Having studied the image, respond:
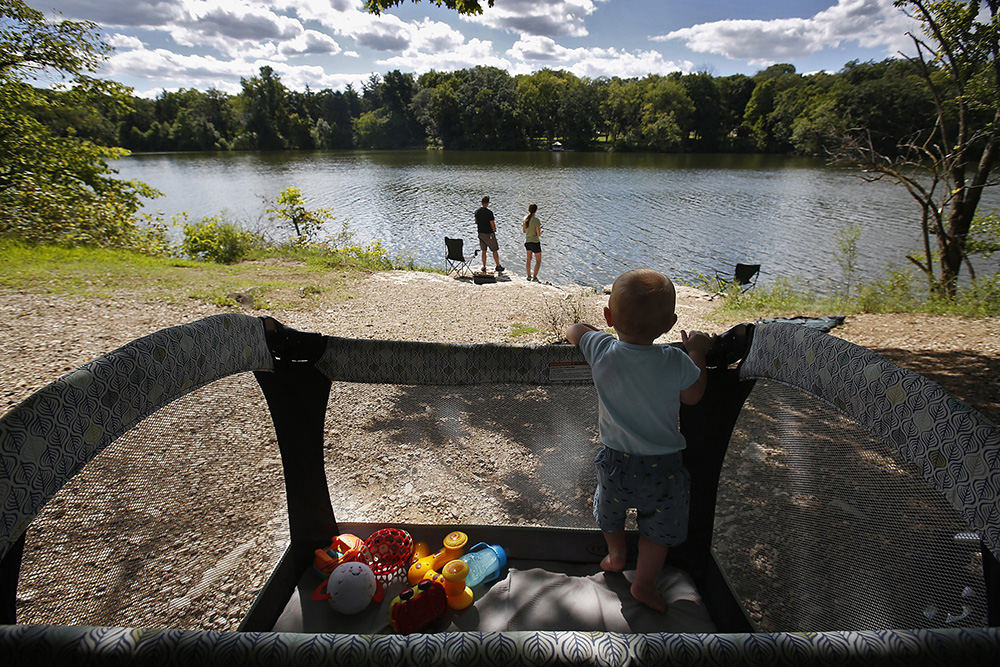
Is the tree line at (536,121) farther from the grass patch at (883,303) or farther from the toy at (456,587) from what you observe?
the toy at (456,587)

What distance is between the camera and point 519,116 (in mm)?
65375

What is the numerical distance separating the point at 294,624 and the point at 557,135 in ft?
238

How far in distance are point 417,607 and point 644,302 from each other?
143cm

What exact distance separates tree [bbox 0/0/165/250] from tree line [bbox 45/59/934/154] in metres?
54.8

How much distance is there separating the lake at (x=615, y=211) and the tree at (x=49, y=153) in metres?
7.02

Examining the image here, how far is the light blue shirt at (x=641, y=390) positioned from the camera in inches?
66.9

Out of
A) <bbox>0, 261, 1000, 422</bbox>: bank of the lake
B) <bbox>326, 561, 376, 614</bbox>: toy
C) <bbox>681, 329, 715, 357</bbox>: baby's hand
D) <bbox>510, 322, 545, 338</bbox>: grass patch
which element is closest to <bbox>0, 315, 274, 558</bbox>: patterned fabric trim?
<bbox>326, 561, 376, 614</bbox>: toy

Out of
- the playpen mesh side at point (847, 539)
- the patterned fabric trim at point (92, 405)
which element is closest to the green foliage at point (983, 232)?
the playpen mesh side at point (847, 539)

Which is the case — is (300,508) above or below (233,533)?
above

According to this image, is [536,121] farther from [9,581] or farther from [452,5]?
[9,581]

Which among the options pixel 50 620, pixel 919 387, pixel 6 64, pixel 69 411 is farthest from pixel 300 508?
pixel 6 64

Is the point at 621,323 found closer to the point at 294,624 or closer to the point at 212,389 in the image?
the point at 212,389

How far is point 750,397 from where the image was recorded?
207 cm

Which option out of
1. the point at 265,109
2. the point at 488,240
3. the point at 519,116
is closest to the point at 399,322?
the point at 488,240
